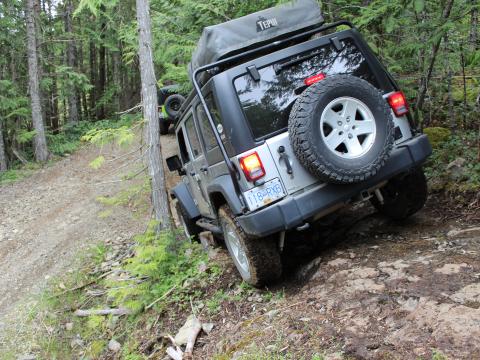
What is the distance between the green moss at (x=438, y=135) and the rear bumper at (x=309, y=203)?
3.00 meters

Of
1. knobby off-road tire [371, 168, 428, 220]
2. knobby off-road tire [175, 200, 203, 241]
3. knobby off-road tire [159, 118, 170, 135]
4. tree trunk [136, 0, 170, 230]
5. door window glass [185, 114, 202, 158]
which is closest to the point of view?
knobby off-road tire [371, 168, 428, 220]

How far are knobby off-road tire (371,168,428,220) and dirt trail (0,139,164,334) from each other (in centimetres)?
366

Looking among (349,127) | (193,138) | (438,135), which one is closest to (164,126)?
(193,138)

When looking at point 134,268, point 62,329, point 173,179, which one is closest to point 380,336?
point 134,268

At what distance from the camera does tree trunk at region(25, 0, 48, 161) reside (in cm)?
1536

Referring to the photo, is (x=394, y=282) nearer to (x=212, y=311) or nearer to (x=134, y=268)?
(x=212, y=311)

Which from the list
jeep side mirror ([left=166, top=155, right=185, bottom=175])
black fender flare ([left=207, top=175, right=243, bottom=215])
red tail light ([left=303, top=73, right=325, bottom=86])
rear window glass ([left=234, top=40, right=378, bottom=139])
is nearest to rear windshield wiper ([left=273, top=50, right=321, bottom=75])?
rear window glass ([left=234, top=40, right=378, bottom=139])

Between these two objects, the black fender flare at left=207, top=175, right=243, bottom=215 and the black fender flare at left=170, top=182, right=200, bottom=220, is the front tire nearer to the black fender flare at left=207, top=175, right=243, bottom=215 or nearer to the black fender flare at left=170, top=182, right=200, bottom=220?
the black fender flare at left=170, top=182, right=200, bottom=220

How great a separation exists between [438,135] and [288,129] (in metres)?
4.14

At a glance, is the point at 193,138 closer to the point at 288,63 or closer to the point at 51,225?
the point at 288,63

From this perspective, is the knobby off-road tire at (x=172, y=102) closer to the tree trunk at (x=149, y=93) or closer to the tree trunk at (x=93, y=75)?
the tree trunk at (x=149, y=93)

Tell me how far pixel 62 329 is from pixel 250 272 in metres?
3.65

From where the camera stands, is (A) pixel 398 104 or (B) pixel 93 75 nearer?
(A) pixel 398 104

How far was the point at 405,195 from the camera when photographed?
5.24m
